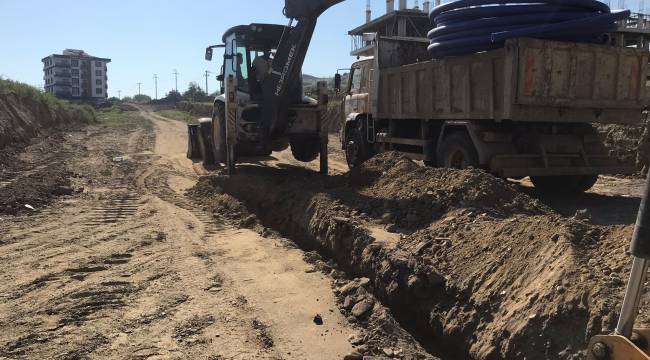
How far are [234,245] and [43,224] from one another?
2997mm

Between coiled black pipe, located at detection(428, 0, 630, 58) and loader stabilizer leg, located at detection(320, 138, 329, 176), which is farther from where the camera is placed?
loader stabilizer leg, located at detection(320, 138, 329, 176)

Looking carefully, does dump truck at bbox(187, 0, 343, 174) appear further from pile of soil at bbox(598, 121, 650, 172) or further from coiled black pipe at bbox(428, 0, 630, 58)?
pile of soil at bbox(598, 121, 650, 172)

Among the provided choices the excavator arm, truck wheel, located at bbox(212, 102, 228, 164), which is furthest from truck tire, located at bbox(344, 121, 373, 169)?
truck wheel, located at bbox(212, 102, 228, 164)

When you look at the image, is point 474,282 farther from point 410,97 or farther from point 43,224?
point 410,97

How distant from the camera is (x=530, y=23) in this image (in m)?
8.57

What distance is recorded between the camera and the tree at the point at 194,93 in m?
99.1

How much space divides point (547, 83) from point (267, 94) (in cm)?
543

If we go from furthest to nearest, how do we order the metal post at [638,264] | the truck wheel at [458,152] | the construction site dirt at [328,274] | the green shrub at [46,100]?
A: 1. the green shrub at [46,100]
2. the truck wheel at [458,152]
3. the construction site dirt at [328,274]
4. the metal post at [638,264]

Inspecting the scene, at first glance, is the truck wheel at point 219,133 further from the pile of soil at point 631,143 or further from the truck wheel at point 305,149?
the pile of soil at point 631,143

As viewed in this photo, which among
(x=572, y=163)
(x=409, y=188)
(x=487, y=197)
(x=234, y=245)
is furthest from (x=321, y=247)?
(x=572, y=163)

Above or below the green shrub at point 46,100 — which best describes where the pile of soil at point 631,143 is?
below

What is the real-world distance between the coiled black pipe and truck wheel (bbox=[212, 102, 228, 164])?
559 centimetres

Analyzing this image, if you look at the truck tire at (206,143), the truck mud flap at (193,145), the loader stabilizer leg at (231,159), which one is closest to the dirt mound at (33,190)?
the loader stabilizer leg at (231,159)

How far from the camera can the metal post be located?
1923 mm
